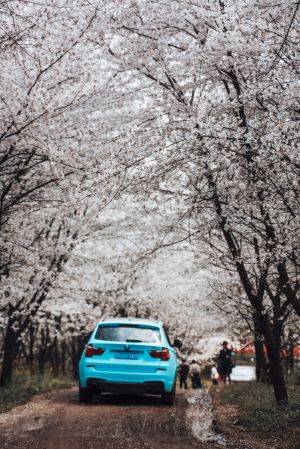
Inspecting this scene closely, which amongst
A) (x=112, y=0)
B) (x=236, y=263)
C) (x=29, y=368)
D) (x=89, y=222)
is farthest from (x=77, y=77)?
(x=29, y=368)

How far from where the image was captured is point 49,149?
30.2ft

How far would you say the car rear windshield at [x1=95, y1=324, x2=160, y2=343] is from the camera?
35.2 feet

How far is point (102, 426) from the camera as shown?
25.4 feet

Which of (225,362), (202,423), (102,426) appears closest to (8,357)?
(202,423)

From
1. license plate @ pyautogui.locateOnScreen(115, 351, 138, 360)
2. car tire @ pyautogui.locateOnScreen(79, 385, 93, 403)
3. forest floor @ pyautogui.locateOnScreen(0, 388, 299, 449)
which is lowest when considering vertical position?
forest floor @ pyautogui.locateOnScreen(0, 388, 299, 449)

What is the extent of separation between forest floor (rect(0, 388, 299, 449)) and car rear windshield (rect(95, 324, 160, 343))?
120 cm

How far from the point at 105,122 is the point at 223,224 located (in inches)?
121

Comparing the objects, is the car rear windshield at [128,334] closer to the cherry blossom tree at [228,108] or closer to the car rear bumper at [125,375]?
the car rear bumper at [125,375]

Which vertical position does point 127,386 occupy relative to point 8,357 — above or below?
below

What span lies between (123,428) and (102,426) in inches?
13.6

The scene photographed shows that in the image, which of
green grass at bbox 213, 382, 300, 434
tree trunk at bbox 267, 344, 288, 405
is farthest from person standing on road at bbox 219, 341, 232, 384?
tree trunk at bbox 267, 344, 288, 405

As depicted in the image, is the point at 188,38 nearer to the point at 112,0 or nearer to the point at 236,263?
the point at 112,0

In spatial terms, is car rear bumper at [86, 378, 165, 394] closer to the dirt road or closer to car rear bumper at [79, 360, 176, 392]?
car rear bumper at [79, 360, 176, 392]

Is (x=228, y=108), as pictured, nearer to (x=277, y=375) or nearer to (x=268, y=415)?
(x=268, y=415)
